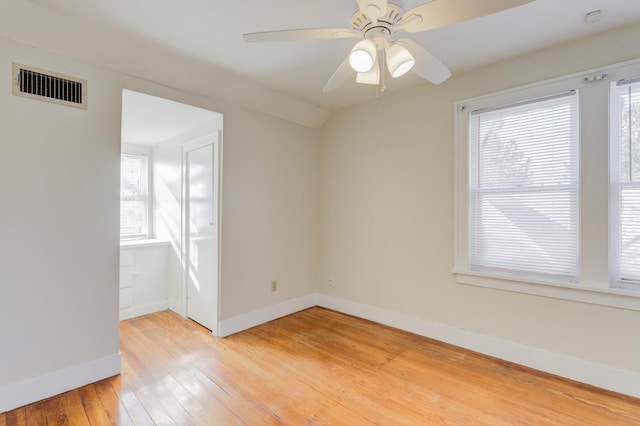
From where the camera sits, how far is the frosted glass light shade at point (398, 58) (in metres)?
1.51

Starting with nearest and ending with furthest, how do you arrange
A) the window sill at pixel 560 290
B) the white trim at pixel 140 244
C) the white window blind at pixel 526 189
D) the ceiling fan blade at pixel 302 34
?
the ceiling fan blade at pixel 302 34 → the window sill at pixel 560 290 → the white window blind at pixel 526 189 → the white trim at pixel 140 244

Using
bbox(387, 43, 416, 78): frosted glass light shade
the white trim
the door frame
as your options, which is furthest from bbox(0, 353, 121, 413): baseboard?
bbox(387, 43, 416, 78): frosted glass light shade

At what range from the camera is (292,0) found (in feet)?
5.81

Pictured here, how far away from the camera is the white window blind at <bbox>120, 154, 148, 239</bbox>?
3.89m

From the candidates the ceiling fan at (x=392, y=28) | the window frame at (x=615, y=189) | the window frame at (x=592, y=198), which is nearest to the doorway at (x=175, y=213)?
the ceiling fan at (x=392, y=28)

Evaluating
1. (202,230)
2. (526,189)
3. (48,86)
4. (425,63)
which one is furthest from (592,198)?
(48,86)

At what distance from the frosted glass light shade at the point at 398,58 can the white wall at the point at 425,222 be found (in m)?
1.48

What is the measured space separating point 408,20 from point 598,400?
2.66m

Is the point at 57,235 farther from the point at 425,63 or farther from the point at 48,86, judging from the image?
the point at 425,63

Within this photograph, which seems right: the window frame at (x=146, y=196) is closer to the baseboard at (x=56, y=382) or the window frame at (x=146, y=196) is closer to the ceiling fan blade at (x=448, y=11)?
the baseboard at (x=56, y=382)

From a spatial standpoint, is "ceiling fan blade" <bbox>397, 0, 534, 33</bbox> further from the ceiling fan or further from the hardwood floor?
the hardwood floor

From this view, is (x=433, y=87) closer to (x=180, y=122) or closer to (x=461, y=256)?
(x=461, y=256)

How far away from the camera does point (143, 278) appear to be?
352 cm

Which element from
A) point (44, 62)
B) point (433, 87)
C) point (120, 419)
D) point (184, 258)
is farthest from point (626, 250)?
point (44, 62)
